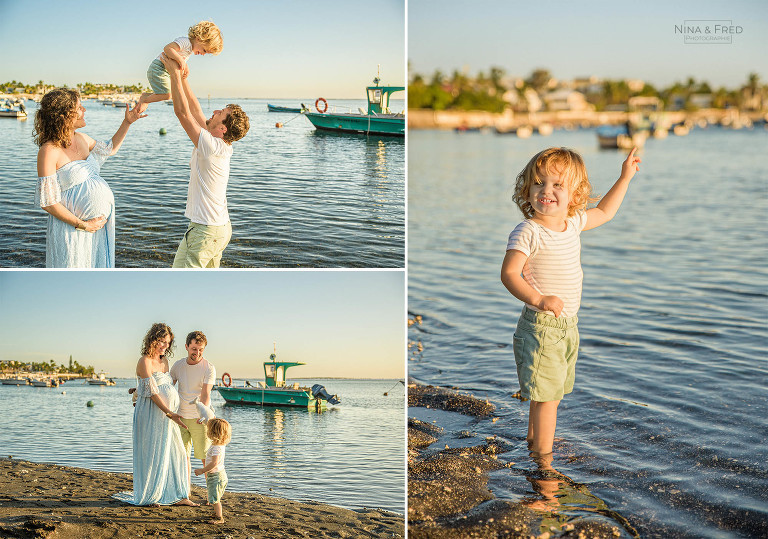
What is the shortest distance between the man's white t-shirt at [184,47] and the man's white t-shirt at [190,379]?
1413mm

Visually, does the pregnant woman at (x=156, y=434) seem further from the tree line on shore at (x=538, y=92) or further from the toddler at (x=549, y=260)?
the tree line on shore at (x=538, y=92)

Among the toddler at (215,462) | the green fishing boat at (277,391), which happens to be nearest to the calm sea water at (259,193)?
the green fishing boat at (277,391)

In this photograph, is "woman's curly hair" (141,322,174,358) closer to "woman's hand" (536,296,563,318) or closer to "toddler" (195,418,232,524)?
"toddler" (195,418,232,524)

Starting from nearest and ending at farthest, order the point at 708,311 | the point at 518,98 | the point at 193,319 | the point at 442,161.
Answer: the point at 193,319, the point at 708,311, the point at 442,161, the point at 518,98

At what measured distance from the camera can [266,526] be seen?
3668mm

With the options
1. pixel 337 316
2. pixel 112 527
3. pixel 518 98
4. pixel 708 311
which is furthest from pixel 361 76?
pixel 518 98

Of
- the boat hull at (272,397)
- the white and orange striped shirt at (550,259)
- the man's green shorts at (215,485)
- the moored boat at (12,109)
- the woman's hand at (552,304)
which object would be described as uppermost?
the moored boat at (12,109)

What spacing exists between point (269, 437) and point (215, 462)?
65 centimetres

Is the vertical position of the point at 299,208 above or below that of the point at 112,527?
above

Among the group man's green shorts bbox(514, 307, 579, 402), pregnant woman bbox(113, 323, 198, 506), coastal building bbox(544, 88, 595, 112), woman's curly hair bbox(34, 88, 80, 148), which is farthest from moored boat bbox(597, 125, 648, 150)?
coastal building bbox(544, 88, 595, 112)

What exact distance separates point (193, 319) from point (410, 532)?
1.44 metres

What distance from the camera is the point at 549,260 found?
146 inches

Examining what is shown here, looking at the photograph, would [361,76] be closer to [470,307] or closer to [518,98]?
[470,307]

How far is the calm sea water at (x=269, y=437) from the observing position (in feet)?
12.7
